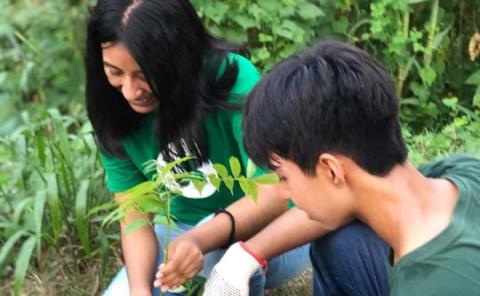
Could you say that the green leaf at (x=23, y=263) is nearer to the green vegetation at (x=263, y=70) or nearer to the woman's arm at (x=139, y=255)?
the green vegetation at (x=263, y=70)

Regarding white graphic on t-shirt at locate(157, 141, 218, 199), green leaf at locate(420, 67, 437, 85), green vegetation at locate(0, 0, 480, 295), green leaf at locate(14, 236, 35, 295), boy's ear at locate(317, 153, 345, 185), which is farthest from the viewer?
green leaf at locate(420, 67, 437, 85)

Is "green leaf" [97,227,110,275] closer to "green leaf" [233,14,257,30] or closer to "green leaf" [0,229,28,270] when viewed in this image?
"green leaf" [0,229,28,270]

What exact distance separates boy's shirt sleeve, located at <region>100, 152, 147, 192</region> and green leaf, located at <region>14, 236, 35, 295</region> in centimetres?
45

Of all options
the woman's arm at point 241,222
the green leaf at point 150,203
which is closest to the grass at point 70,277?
the woman's arm at point 241,222

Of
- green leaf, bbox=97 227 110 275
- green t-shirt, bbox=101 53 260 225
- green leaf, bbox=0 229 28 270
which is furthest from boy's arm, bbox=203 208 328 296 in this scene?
green leaf, bbox=0 229 28 270

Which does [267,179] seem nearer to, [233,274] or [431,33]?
[233,274]

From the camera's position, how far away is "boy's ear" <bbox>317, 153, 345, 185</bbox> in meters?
1.36

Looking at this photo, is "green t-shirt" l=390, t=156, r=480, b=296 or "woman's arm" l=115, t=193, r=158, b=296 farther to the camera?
"woman's arm" l=115, t=193, r=158, b=296

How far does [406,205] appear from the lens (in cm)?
134

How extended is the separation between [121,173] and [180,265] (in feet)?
1.64

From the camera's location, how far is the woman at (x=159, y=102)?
179cm

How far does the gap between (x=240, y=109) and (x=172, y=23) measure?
10.4 inches

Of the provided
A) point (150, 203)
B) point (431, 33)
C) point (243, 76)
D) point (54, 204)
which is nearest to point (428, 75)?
point (431, 33)

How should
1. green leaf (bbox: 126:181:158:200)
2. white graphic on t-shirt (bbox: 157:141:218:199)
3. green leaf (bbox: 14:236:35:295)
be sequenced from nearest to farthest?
green leaf (bbox: 126:181:158:200), white graphic on t-shirt (bbox: 157:141:218:199), green leaf (bbox: 14:236:35:295)
